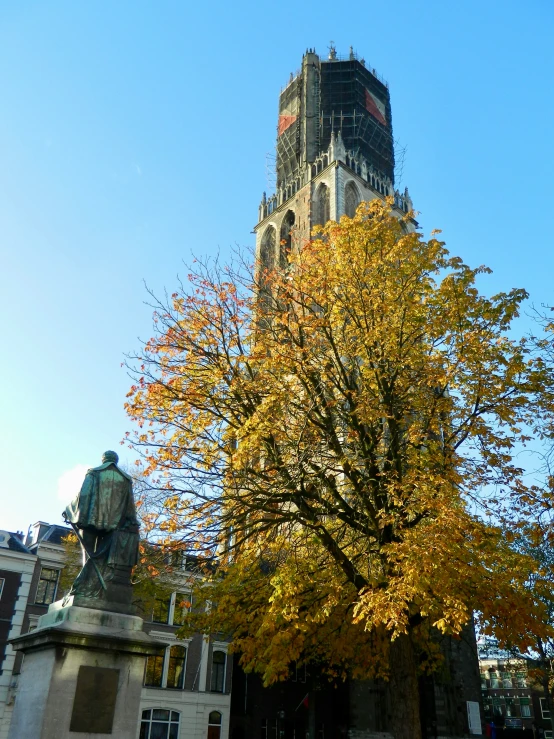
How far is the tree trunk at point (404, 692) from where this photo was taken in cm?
1192

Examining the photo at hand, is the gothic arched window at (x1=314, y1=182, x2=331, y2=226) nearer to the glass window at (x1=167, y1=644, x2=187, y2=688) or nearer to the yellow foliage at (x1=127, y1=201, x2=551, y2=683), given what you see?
the glass window at (x1=167, y1=644, x2=187, y2=688)

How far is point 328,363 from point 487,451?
12.7 ft

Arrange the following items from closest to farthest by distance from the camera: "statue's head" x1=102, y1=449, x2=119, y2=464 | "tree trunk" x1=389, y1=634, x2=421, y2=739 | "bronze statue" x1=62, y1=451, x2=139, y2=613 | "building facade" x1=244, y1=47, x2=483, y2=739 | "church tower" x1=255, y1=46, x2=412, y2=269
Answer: "bronze statue" x1=62, y1=451, x2=139, y2=613 < "statue's head" x1=102, y1=449, x2=119, y2=464 < "tree trunk" x1=389, y1=634, x2=421, y2=739 < "building facade" x1=244, y1=47, x2=483, y2=739 < "church tower" x1=255, y1=46, x2=412, y2=269

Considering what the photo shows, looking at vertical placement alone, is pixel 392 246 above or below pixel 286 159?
below

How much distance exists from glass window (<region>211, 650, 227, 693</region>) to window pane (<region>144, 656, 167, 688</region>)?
2869 millimetres

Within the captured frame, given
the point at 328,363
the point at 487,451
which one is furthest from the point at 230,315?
the point at 487,451

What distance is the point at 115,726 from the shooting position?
853cm

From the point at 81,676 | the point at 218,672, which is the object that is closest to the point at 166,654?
the point at 218,672

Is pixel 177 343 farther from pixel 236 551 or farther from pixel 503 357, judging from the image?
pixel 503 357

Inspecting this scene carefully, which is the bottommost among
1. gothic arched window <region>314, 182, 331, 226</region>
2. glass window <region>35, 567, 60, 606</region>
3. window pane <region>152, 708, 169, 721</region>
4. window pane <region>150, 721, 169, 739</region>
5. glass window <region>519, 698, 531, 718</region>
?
window pane <region>150, 721, 169, 739</region>

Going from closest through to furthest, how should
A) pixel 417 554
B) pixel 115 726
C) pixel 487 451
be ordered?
1. pixel 115 726
2. pixel 417 554
3. pixel 487 451

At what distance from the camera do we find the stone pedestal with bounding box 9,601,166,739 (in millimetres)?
8195

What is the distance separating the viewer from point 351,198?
175 ft

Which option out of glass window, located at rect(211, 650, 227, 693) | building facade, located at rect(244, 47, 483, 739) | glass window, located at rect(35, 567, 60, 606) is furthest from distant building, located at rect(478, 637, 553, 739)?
glass window, located at rect(35, 567, 60, 606)
